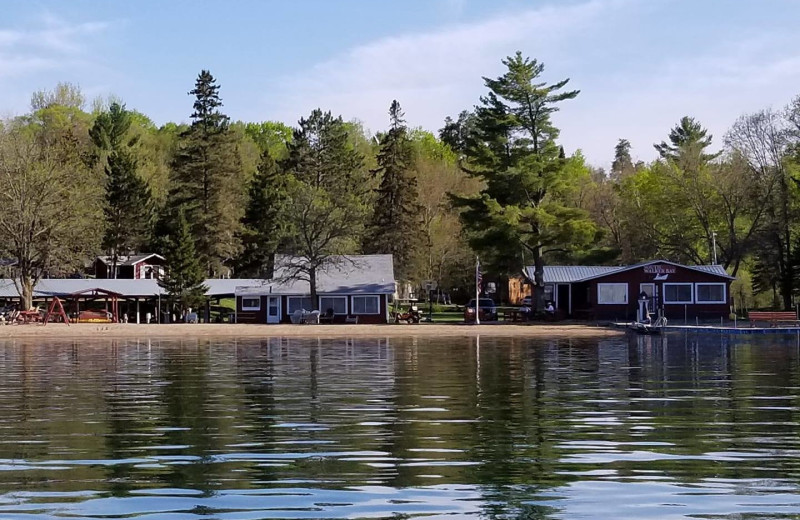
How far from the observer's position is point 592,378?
28.4 metres

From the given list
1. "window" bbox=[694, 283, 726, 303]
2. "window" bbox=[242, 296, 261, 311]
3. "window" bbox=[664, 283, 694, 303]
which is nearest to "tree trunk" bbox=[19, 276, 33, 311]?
"window" bbox=[242, 296, 261, 311]

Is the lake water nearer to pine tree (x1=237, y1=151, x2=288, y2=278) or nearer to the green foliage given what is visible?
pine tree (x1=237, y1=151, x2=288, y2=278)

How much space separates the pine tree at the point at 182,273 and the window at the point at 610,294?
87.0 feet

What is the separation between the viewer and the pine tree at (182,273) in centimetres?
7019

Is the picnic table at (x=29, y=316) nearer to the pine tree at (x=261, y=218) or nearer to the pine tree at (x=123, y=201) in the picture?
the pine tree at (x=123, y=201)

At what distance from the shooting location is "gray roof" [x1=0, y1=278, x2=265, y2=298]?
7638cm

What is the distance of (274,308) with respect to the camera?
237 feet

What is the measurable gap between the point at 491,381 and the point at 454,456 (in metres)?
13.0

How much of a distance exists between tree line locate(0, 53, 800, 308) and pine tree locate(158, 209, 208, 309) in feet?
0.35

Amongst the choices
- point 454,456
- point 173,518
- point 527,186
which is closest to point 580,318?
point 527,186

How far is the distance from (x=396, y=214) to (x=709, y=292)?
102 ft

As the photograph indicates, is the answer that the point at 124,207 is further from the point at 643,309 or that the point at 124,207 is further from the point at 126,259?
the point at 643,309

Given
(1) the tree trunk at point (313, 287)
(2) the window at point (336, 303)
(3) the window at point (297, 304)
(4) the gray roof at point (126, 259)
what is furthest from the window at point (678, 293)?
(4) the gray roof at point (126, 259)

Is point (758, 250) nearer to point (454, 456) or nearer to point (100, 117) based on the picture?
point (100, 117)
